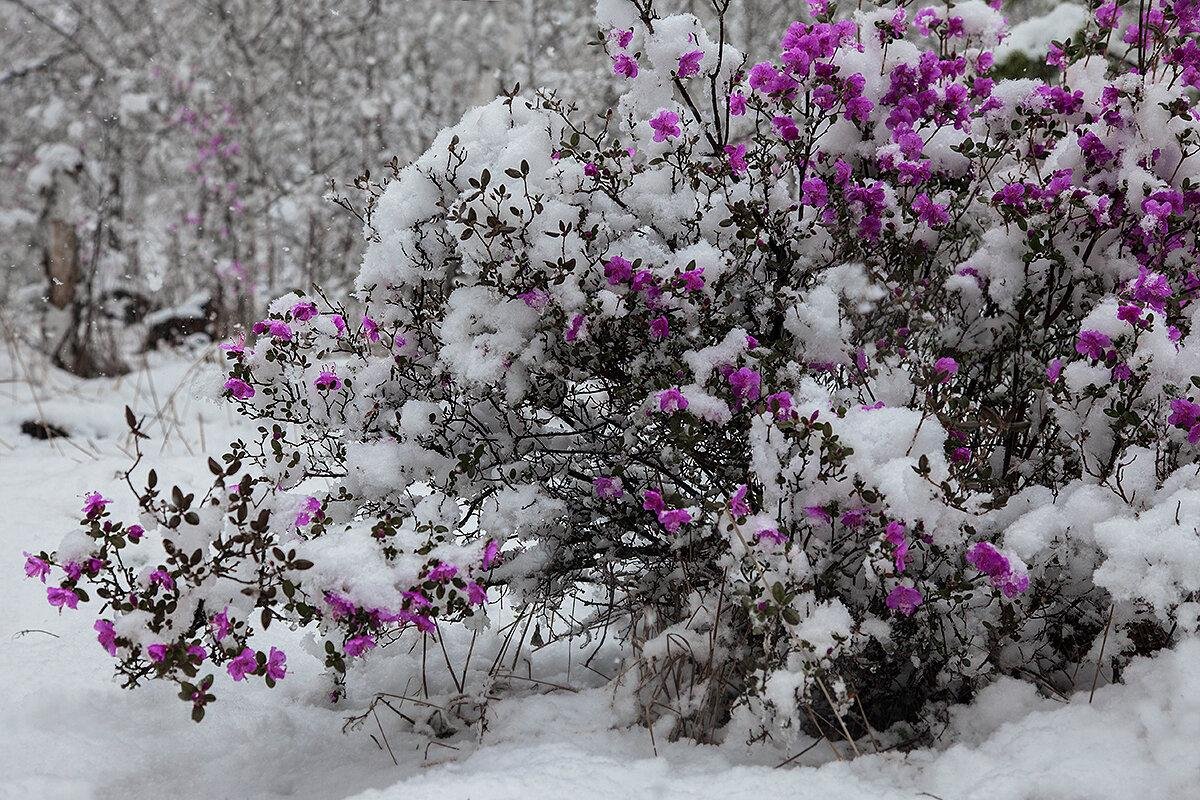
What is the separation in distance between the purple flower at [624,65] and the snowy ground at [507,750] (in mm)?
1581

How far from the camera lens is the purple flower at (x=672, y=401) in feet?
6.07

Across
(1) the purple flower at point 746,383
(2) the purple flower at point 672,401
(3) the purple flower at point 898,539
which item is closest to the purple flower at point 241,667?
(2) the purple flower at point 672,401

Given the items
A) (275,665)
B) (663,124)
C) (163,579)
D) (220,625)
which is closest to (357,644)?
(275,665)

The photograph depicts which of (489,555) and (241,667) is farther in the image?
(489,555)

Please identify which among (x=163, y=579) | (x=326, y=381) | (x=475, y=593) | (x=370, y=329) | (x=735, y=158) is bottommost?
(x=475, y=593)

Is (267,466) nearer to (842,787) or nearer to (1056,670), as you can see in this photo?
(842,787)

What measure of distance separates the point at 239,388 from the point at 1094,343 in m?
1.85

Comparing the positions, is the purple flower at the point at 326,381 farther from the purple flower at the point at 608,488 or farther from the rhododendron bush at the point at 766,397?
the purple flower at the point at 608,488

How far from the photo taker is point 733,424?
203 cm

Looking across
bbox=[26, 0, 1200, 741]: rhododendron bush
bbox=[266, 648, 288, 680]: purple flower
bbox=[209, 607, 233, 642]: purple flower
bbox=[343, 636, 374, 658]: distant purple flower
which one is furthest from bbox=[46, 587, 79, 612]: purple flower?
bbox=[343, 636, 374, 658]: distant purple flower

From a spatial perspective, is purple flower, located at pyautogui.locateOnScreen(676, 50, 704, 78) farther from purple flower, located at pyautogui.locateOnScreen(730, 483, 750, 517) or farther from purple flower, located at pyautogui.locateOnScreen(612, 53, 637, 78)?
purple flower, located at pyautogui.locateOnScreen(730, 483, 750, 517)

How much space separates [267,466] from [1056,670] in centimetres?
187

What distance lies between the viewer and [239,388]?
209 centimetres

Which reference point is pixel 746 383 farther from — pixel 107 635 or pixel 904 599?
pixel 107 635
